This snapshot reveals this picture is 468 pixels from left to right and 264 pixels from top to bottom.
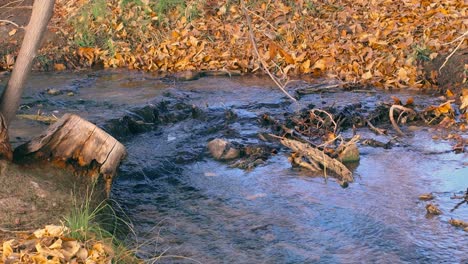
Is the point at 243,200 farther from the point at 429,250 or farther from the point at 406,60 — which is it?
the point at 406,60

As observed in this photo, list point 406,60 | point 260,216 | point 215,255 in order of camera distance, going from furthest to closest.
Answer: point 406,60
point 260,216
point 215,255

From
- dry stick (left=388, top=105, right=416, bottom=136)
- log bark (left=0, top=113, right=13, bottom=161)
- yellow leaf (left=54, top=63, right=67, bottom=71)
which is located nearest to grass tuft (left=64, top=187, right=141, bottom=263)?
log bark (left=0, top=113, right=13, bottom=161)

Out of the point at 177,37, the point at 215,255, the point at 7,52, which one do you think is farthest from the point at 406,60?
the point at 7,52

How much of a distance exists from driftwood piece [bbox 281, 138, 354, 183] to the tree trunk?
2.64m

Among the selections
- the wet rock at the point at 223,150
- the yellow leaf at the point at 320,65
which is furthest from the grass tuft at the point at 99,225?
the yellow leaf at the point at 320,65

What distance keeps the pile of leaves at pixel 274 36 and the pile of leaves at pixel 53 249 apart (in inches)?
203

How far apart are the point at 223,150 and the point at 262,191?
0.90m

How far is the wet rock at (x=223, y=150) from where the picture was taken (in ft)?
20.6

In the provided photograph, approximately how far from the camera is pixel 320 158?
19.6ft

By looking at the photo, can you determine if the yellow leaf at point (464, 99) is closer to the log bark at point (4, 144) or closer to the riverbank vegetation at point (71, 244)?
the riverbank vegetation at point (71, 244)

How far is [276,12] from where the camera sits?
33.0ft

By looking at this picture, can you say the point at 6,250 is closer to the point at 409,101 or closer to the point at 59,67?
the point at 409,101

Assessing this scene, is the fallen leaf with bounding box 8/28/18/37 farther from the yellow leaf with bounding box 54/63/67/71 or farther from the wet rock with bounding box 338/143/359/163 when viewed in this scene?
the wet rock with bounding box 338/143/359/163

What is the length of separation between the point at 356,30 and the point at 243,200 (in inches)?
193
